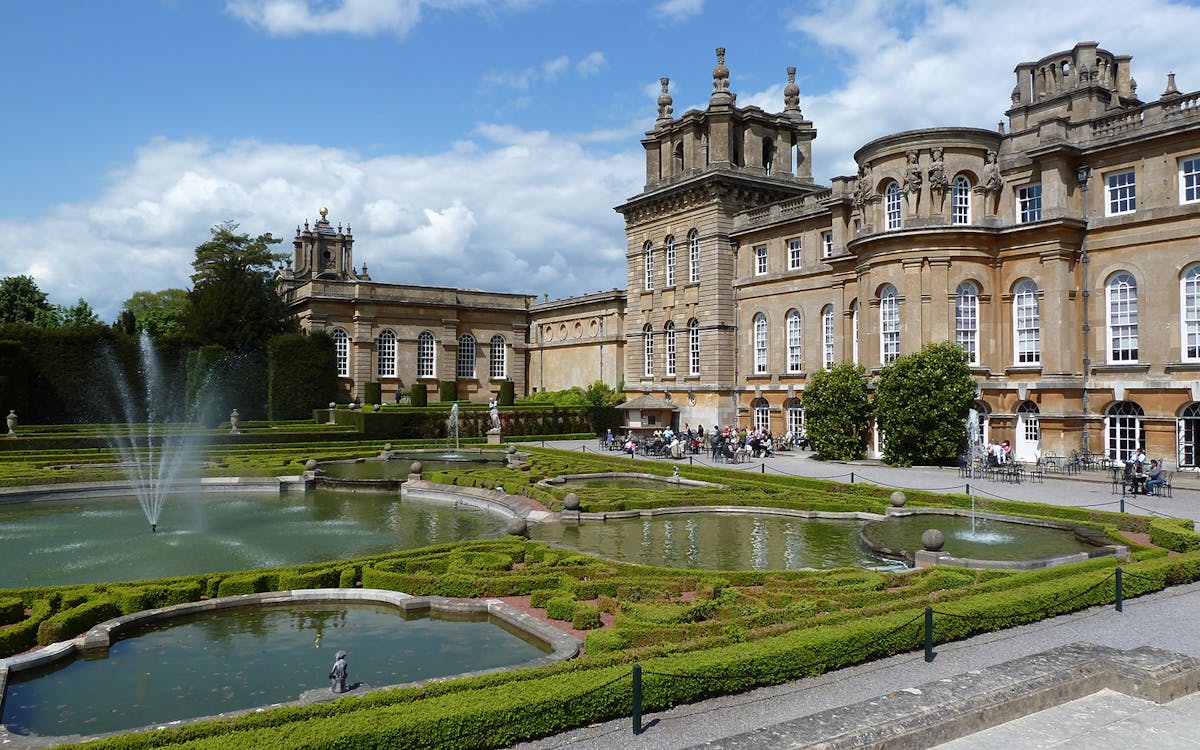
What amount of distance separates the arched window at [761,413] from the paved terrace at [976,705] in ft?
95.2

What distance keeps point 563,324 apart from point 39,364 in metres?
32.3

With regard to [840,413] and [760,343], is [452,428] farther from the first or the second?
[840,413]

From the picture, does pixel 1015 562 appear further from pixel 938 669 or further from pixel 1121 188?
pixel 1121 188

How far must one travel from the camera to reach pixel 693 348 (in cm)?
4219

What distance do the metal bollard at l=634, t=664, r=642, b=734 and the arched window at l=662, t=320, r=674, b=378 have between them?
119 ft

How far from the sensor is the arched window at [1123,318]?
2704 centimetres

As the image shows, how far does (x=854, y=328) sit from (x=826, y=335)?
198 cm

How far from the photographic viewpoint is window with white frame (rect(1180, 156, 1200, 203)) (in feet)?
83.4

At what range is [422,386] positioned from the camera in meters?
52.0

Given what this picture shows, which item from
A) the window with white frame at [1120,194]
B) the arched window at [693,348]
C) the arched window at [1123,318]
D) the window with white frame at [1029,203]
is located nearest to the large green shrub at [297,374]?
the arched window at [693,348]

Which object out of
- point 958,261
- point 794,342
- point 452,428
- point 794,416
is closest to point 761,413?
point 794,416

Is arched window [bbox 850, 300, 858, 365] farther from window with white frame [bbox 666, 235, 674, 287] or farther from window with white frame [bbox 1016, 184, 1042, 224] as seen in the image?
window with white frame [bbox 666, 235, 674, 287]

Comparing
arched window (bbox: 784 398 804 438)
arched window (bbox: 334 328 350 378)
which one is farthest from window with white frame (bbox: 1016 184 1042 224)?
arched window (bbox: 334 328 350 378)

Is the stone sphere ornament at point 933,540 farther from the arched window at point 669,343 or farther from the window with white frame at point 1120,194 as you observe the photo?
the arched window at point 669,343
